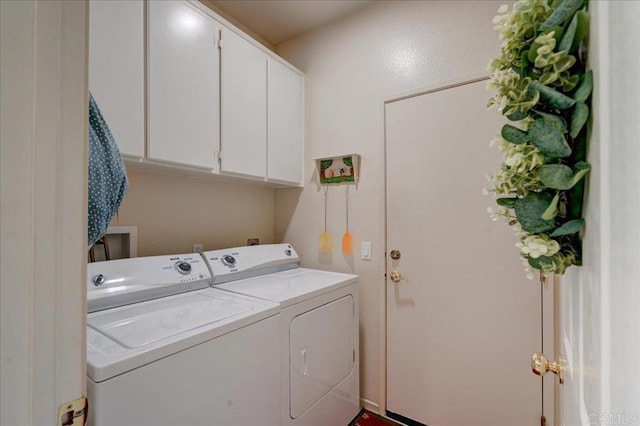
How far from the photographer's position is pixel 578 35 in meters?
0.46

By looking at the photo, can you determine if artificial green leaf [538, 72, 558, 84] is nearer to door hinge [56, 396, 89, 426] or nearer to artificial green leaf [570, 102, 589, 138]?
artificial green leaf [570, 102, 589, 138]

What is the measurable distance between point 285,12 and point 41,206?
2370mm

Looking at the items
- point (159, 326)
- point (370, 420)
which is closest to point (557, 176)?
point (159, 326)

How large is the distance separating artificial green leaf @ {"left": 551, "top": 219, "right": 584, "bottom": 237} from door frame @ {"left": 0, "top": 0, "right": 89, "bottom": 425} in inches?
33.2

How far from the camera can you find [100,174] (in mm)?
887

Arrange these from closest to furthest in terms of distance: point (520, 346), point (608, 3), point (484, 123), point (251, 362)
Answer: point (608, 3) < point (251, 362) < point (520, 346) < point (484, 123)

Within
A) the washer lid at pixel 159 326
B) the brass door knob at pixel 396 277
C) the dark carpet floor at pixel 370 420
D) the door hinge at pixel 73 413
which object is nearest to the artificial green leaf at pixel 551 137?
the door hinge at pixel 73 413

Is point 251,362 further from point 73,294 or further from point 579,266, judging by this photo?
point 579,266

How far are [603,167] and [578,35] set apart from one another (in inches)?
9.7

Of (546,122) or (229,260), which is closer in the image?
(546,122)

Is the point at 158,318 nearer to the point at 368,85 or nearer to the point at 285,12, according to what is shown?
the point at 368,85

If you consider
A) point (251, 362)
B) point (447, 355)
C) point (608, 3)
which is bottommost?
point (447, 355)

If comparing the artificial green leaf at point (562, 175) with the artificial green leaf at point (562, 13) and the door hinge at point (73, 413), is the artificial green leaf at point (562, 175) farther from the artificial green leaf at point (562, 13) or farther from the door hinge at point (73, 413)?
the door hinge at point (73, 413)

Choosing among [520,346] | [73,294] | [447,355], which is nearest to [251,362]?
[73,294]
